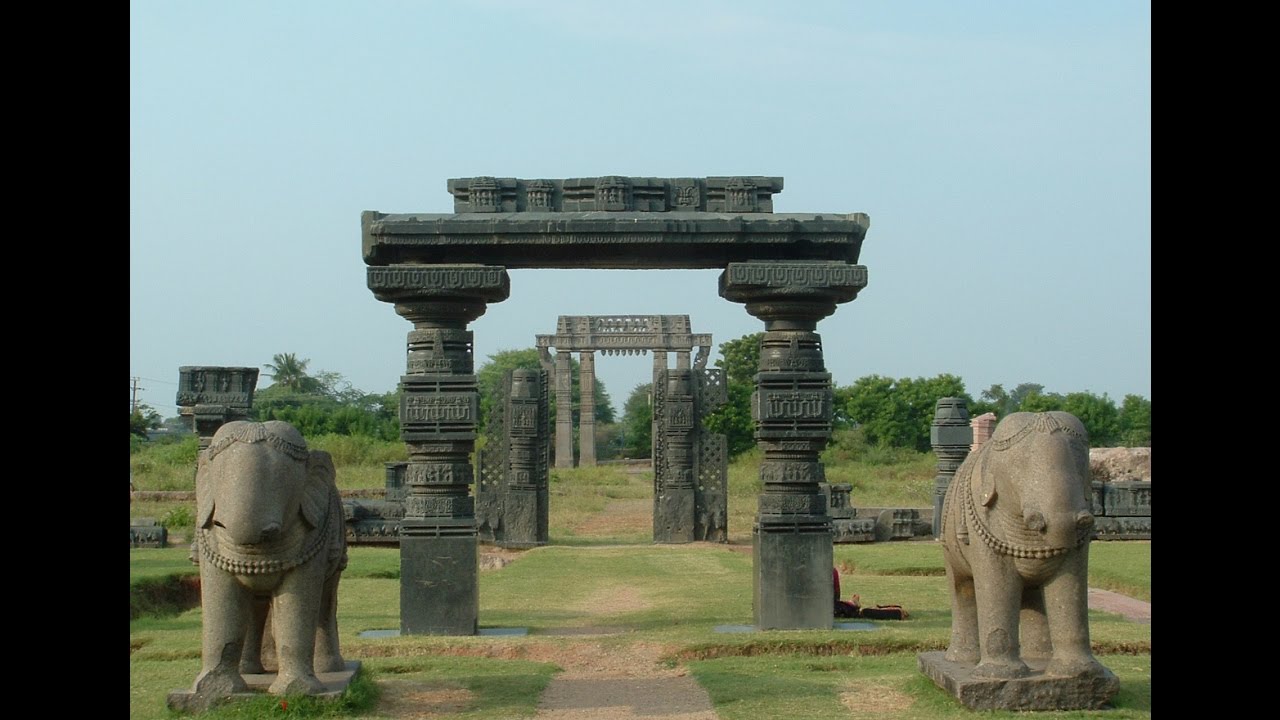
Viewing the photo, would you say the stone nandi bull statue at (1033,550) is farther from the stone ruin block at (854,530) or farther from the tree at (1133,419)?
the tree at (1133,419)

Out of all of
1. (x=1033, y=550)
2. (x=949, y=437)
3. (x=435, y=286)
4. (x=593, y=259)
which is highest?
(x=593, y=259)

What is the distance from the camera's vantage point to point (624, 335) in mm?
43875

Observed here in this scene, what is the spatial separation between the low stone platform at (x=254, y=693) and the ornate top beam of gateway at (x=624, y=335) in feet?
117

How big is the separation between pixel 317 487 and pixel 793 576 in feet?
13.4

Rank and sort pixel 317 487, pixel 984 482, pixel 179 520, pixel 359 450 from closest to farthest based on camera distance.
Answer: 1. pixel 984 482
2. pixel 317 487
3. pixel 179 520
4. pixel 359 450

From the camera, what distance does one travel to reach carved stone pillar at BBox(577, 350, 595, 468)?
46094mm

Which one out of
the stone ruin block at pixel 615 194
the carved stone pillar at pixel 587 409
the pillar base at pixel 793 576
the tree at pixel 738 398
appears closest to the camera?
the pillar base at pixel 793 576

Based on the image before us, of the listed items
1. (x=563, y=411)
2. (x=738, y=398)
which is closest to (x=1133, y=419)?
(x=738, y=398)

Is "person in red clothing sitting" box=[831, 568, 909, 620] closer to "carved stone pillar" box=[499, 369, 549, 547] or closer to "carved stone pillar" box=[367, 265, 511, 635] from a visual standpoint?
"carved stone pillar" box=[367, 265, 511, 635]

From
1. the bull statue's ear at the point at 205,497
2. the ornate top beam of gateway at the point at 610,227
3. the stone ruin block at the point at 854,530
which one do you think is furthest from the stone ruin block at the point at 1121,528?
the bull statue's ear at the point at 205,497

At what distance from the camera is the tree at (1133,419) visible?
3381cm

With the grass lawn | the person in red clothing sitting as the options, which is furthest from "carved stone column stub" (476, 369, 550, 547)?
the person in red clothing sitting

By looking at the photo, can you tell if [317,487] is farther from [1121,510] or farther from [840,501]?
[1121,510]

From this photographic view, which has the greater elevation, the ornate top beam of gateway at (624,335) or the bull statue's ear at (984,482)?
the ornate top beam of gateway at (624,335)
